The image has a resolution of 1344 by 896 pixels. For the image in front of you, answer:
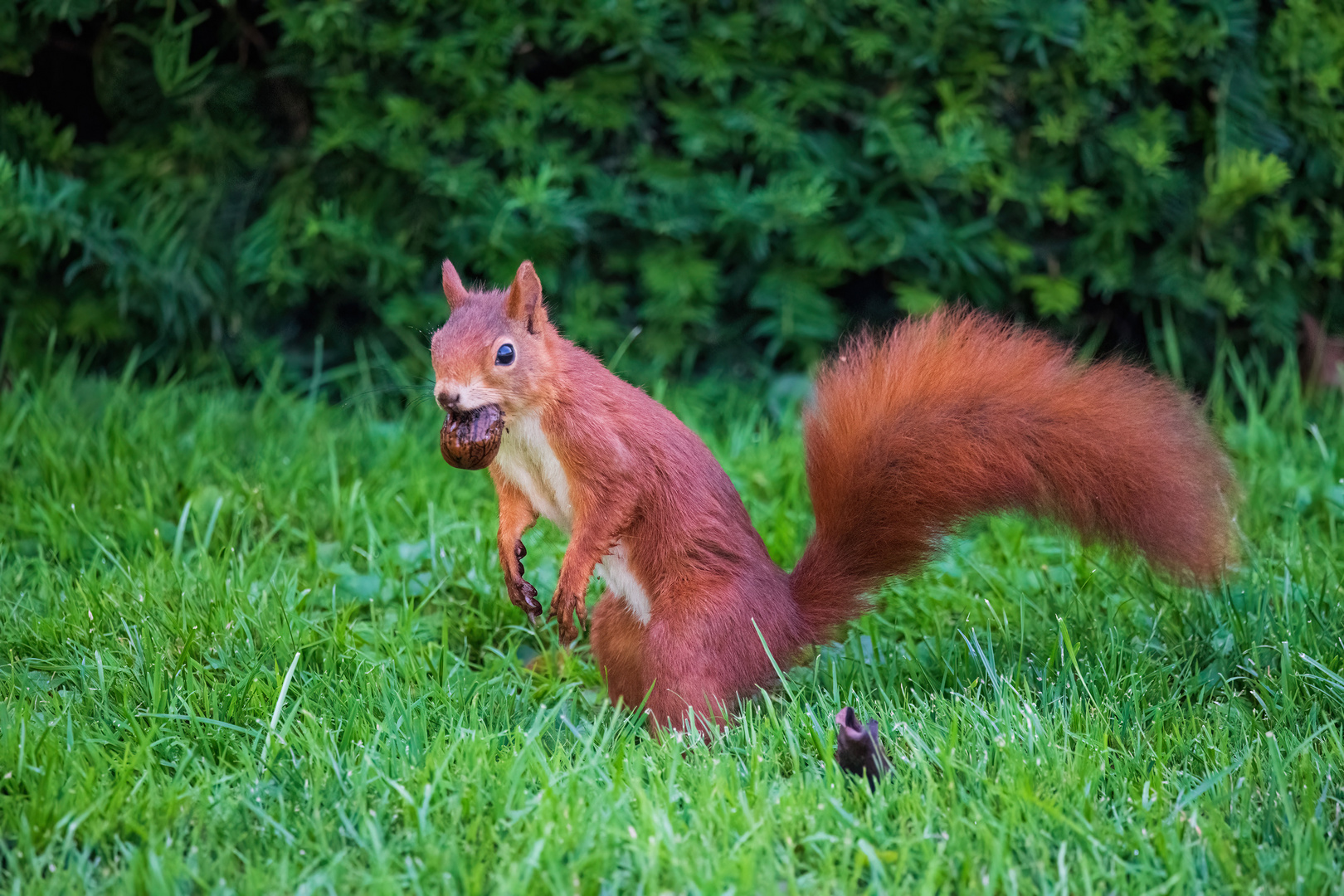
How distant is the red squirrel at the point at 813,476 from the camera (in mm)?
1755

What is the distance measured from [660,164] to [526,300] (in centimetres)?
167

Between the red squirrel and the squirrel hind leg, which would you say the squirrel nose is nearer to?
the red squirrel

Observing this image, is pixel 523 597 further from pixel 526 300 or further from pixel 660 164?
pixel 660 164

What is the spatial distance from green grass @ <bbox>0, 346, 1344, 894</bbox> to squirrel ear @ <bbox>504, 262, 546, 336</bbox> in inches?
23.1

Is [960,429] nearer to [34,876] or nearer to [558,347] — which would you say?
[558,347]

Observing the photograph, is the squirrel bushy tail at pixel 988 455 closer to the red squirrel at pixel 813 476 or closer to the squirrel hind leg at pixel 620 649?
the red squirrel at pixel 813 476

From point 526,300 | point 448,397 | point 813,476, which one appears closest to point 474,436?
point 448,397

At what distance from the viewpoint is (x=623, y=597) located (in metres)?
1.91

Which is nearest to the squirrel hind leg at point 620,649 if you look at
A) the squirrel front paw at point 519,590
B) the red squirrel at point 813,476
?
the red squirrel at point 813,476

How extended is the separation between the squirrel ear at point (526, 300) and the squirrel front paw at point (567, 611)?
393 millimetres

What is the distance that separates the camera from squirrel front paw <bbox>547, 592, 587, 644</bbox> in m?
1.76

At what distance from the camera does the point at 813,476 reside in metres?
1.95

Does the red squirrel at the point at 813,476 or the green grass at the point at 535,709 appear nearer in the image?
the green grass at the point at 535,709

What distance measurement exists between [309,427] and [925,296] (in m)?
1.70
